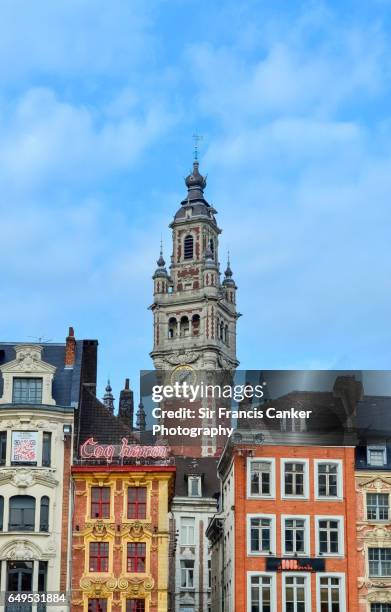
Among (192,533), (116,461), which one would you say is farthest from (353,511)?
(192,533)

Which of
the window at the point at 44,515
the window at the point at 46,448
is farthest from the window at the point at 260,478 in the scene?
the window at the point at 44,515

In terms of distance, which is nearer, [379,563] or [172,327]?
[379,563]

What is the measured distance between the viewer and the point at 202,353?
526ft

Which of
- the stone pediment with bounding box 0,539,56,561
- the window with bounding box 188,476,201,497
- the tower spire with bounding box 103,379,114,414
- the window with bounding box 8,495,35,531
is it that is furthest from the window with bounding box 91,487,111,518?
the tower spire with bounding box 103,379,114,414

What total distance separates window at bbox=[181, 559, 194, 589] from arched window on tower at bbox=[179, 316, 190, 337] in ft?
240

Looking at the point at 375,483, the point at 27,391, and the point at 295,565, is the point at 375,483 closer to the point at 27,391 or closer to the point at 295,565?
the point at 295,565

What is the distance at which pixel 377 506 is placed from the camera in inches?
2689

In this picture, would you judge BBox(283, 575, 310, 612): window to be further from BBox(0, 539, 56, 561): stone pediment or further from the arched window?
the arched window

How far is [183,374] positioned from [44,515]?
313 feet

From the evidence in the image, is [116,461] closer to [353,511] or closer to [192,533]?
[353,511]

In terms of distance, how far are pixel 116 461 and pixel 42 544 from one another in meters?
6.04

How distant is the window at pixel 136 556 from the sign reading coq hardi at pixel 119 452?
4.80 m

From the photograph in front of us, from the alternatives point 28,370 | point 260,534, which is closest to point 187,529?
point 260,534

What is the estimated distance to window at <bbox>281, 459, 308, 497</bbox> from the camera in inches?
2689
